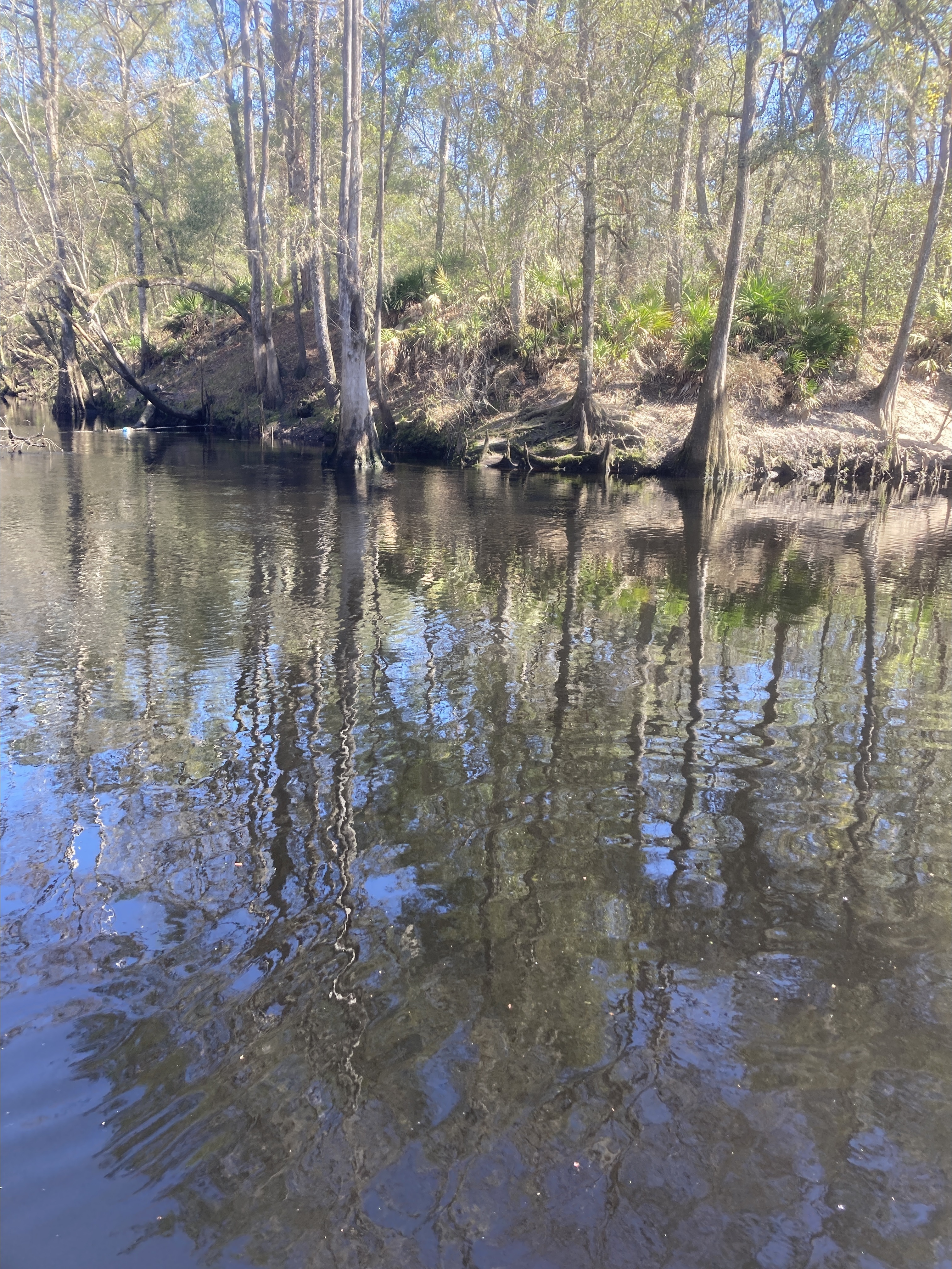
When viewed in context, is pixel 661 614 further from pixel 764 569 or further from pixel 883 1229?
pixel 883 1229

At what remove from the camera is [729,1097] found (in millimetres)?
3143

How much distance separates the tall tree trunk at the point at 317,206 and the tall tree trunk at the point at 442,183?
2.23 m

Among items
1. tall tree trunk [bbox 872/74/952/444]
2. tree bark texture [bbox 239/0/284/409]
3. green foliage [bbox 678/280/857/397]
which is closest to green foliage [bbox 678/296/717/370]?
green foliage [bbox 678/280/857/397]

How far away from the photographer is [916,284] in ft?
72.6

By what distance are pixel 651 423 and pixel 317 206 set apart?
1108 cm

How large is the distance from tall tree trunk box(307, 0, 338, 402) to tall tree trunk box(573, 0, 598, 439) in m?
6.62

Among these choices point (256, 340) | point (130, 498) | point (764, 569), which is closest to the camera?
point (764, 569)

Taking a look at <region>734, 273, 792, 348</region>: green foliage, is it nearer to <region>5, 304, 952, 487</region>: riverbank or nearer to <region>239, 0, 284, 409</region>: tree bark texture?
<region>5, 304, 952, 487</region>: riverbank

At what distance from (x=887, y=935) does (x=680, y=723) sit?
262 centimetres

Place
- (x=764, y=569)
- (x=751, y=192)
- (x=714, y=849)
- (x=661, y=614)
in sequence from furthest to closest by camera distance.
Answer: (x=751, y=192), (x=764, y=569), (x=661, y=614), (x=714, y=849)

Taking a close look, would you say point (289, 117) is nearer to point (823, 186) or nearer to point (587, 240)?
point (587, 240)

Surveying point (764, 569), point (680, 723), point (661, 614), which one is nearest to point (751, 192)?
point (764, 569)

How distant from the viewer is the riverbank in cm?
2317

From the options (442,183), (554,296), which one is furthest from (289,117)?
(554,296)
